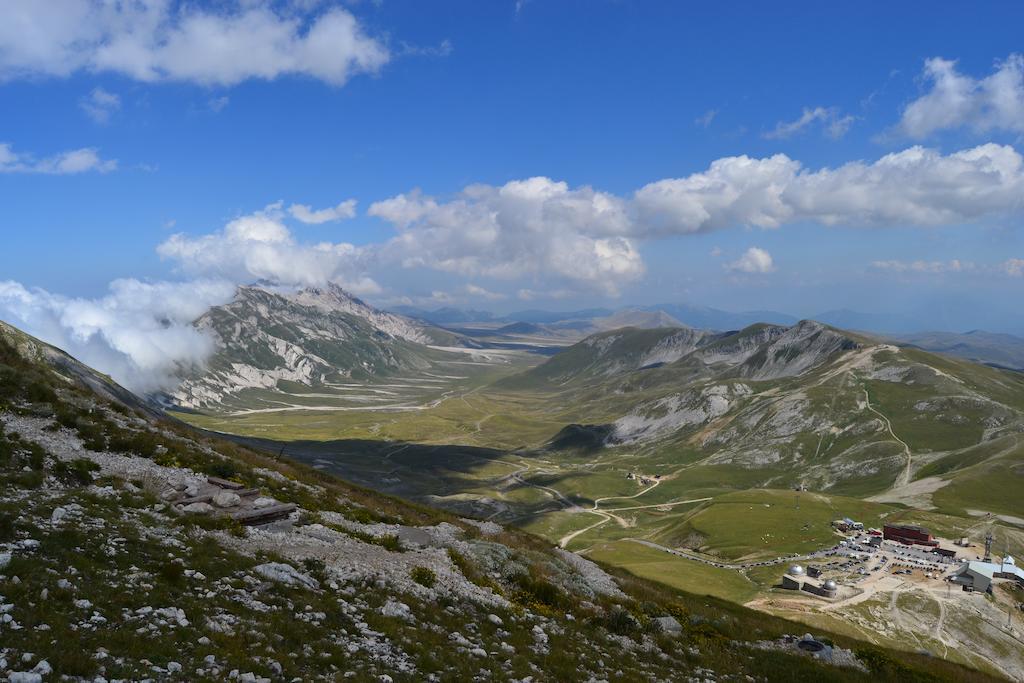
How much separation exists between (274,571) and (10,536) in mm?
7814

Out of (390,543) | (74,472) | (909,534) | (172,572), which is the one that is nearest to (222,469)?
(74,472)

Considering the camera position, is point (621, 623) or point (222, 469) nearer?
point (621, 623)

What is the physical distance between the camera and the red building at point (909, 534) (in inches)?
5079

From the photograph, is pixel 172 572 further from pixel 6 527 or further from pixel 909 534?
pixel 909 534

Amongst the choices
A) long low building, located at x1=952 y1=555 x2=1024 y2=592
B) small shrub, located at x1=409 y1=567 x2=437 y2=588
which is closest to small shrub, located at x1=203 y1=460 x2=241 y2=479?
small shrub, located at x1=409 y1=567 x2=437 y2=588

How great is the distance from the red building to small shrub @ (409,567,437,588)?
483ft

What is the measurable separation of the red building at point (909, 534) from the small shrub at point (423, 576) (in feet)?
483

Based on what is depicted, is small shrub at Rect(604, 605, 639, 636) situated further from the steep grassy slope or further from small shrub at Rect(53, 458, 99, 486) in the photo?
small shrub at Rect(53, 458, 99, 486)

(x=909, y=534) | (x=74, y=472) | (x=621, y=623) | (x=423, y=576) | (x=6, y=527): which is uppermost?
(x=6, y=527)

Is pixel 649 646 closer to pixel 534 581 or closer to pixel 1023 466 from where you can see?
pixel 534 581

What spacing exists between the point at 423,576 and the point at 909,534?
151875 mm

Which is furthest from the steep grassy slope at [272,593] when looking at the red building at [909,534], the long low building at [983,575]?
the red building at [909,534]

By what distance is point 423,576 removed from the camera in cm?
2498

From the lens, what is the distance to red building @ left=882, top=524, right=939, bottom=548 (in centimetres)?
12900
